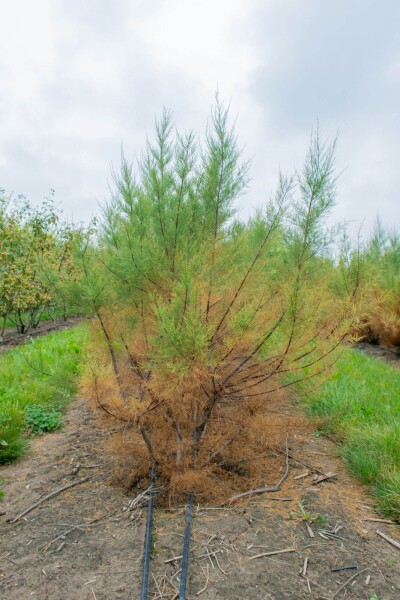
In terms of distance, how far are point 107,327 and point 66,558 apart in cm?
135

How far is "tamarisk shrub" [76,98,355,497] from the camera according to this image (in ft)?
8.74

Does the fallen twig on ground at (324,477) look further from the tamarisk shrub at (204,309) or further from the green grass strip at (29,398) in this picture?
the green grass strip at (29,398)

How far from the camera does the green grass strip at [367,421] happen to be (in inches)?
127

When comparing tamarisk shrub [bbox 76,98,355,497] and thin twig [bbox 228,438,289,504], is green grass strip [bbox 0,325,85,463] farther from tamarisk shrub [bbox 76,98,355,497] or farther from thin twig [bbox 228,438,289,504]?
thin twig [bbox 228,438,289,504]

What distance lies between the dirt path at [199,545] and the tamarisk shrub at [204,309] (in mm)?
339

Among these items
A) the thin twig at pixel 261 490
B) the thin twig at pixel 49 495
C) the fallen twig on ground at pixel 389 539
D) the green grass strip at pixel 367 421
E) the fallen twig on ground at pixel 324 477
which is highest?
the green grass strip at pixel 367 421

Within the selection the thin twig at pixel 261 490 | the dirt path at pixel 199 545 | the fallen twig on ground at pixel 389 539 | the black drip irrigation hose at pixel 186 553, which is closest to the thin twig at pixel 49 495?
the dirt path at pixel 199 545

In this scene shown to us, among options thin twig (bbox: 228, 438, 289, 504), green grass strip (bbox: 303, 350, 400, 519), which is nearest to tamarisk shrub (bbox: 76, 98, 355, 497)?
thin twig (bbox: 228, 438, 289, 504)

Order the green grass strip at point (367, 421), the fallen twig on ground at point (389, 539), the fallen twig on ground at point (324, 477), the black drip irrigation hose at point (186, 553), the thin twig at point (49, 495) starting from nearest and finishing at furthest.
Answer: the black drip irrigation hose at point (186, 553)
the fallen twig on ground at point (389, 539)
the thin twig at point (49, 495)
the green grass strip at point (367, 421)
the fallen twig on ground at point (324, 477)

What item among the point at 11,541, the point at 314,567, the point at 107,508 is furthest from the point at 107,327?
the point at 314,567

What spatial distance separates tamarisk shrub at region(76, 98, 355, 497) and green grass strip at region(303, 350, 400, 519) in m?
0.69

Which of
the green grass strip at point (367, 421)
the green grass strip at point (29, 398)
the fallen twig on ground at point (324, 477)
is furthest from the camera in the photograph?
the green grass strip at point (29, 398)

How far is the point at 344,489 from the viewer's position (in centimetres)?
333

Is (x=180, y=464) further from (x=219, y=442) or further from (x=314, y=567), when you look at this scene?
(x=314, y=567)
